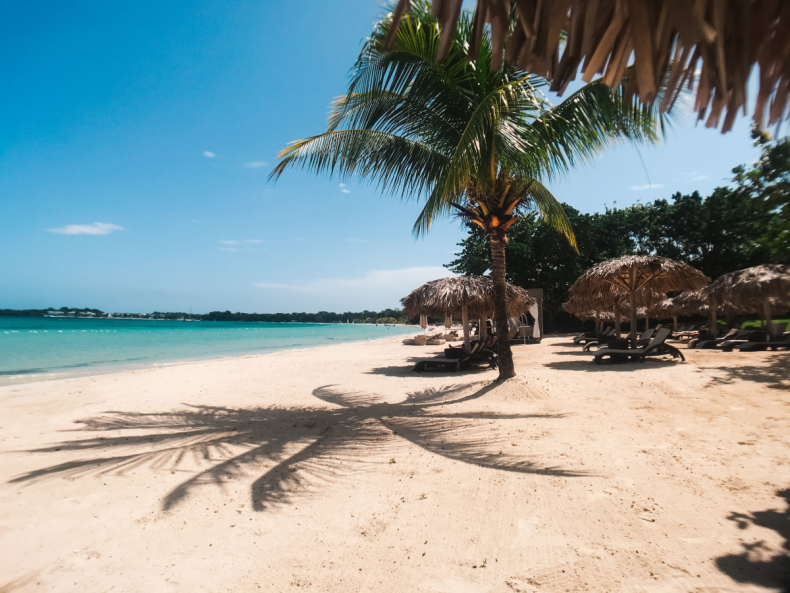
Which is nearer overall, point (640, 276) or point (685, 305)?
point (640, 276)

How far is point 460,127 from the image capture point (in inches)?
266

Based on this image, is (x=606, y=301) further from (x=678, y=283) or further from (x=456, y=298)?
(x=456, y=298)

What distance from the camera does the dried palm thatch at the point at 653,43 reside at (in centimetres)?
139

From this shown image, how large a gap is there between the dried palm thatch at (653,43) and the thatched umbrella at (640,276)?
981 centimetres

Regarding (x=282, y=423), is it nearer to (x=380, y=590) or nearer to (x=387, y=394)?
(x=387, y=394)

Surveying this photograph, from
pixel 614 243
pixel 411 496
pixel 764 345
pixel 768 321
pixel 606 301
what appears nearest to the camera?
pixel 411 496

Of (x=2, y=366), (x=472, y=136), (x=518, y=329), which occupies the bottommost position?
(x=2, y=366)

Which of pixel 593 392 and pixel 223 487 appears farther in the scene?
pixel 593 392

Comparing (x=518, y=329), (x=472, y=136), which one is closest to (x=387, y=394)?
(x=472, y=136)

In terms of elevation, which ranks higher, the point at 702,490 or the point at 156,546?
the point at 702,490

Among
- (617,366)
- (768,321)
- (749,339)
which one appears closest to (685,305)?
(768,321)

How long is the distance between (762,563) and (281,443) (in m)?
4.12

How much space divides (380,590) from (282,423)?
381 cm

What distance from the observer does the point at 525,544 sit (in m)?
2.52
